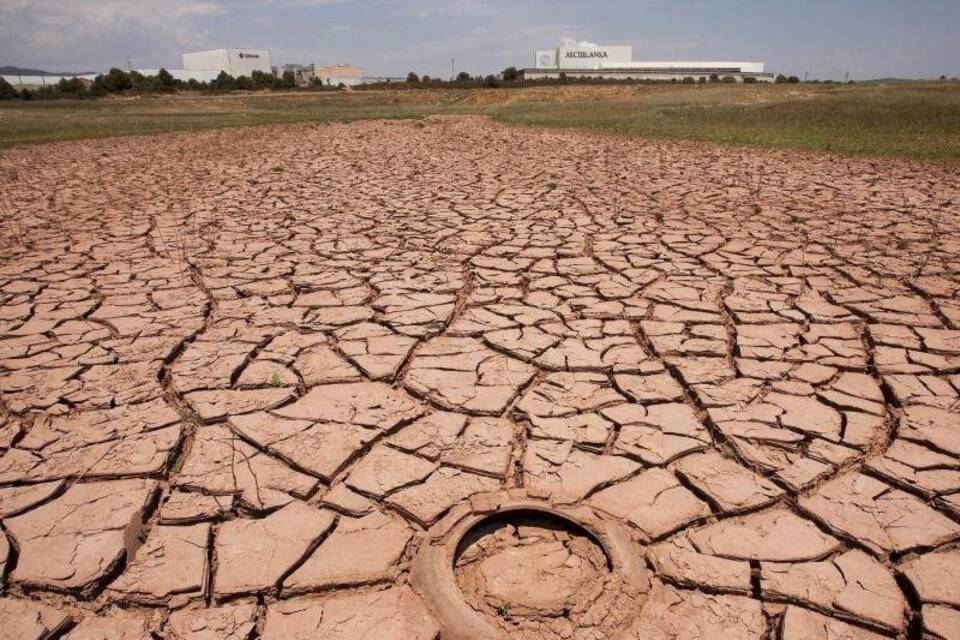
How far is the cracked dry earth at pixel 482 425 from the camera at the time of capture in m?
1.55

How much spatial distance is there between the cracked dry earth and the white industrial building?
102464 mm

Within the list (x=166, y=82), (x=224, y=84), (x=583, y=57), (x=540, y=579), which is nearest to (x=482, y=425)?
(x=540, y=579)

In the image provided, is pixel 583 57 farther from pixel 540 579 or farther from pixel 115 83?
pixel 540 579

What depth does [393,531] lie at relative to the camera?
1770mm

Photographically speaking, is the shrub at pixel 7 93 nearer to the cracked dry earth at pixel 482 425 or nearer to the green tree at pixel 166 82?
the green tree at pixel 166 82

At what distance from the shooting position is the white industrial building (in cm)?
9406

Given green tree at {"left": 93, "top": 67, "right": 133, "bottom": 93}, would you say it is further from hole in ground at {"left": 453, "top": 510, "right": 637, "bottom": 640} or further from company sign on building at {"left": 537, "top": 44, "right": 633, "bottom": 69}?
company sign on building at {"left": 537, "top": 44, "right": 633, "bottom": 69}

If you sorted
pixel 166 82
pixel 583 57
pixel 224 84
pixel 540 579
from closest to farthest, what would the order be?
1. pixel 540 579
2. pixel 166 82
3. pixel 224 84
4. pixel 583 57

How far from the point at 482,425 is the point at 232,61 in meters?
109

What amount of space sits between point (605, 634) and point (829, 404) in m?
1.55

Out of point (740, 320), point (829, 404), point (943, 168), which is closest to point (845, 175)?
point (943, 168)

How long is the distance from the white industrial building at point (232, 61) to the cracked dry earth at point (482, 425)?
102 m

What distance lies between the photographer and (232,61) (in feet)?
309

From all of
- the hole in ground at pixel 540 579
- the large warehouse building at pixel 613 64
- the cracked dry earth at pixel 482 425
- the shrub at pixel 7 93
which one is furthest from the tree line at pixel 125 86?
the hole in ground at pixel 540 579
